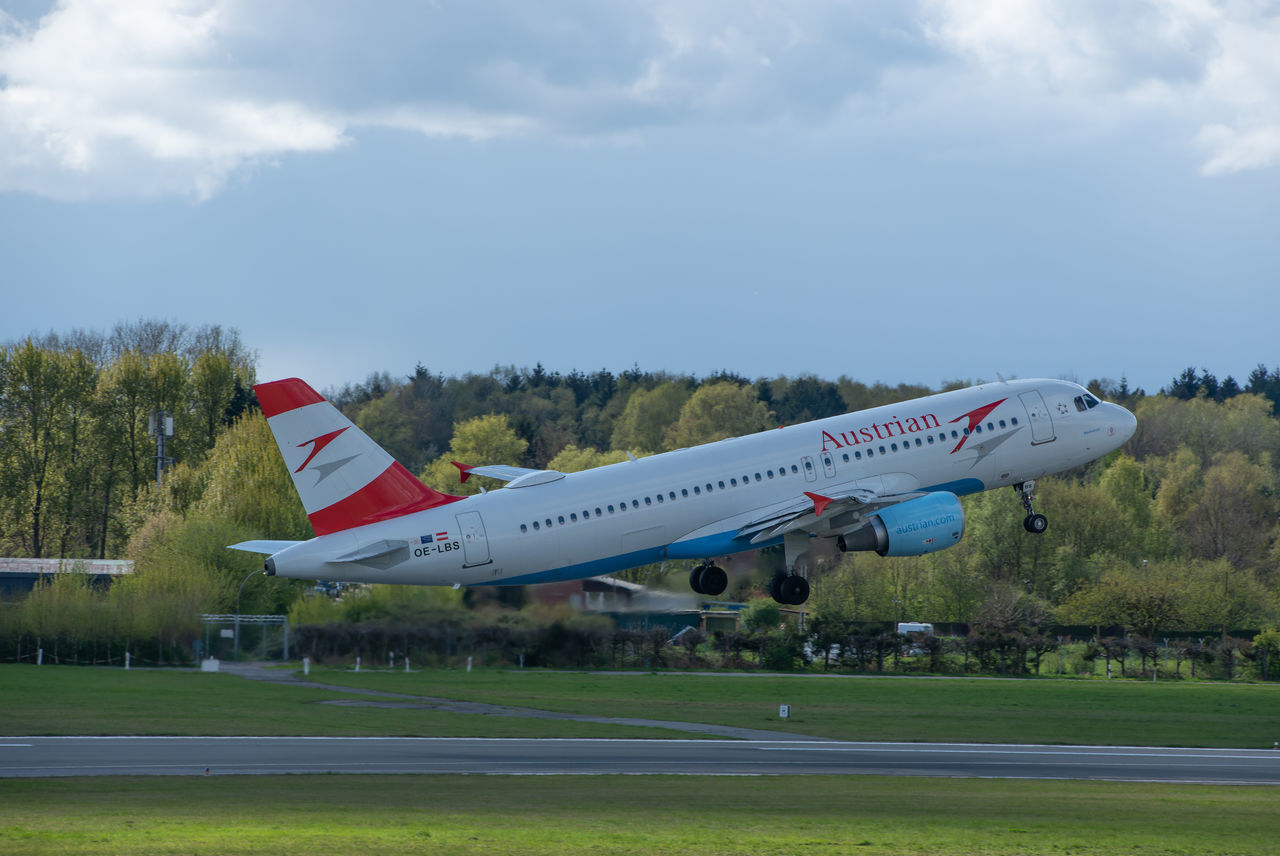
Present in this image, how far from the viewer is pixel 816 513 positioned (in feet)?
160

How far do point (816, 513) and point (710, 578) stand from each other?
528 cm

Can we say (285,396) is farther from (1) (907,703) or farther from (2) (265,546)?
(1) (907,703)

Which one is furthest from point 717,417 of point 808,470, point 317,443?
point 317,443

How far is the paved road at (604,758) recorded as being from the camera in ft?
165

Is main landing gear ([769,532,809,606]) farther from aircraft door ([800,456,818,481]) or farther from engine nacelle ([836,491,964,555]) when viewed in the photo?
aircraft door ([800,456,818,481])

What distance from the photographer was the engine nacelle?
5047 centimetres

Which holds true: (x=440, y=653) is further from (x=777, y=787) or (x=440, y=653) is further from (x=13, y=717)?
(x=777, y=787)

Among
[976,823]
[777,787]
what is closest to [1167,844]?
[976,823]

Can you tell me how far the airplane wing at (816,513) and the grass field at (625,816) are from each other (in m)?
8.23

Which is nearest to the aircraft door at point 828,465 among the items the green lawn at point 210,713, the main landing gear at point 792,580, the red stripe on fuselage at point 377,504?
the main landing gear at point 792,580

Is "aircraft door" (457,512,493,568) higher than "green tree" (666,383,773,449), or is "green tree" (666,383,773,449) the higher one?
"green tree" (666,383,773,449)

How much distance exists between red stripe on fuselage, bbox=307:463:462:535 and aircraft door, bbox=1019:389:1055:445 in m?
22.3

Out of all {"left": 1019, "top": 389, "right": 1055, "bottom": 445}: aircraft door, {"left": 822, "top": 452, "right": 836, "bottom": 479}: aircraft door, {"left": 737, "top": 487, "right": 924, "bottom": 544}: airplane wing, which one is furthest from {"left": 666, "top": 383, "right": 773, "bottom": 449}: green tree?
{"left": 822, "top": 452, "right": 836, "bottom": 479}: aircraft door

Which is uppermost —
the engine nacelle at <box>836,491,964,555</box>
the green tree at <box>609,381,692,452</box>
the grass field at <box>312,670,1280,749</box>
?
the green tree at <box>609,381,692,452</box>
